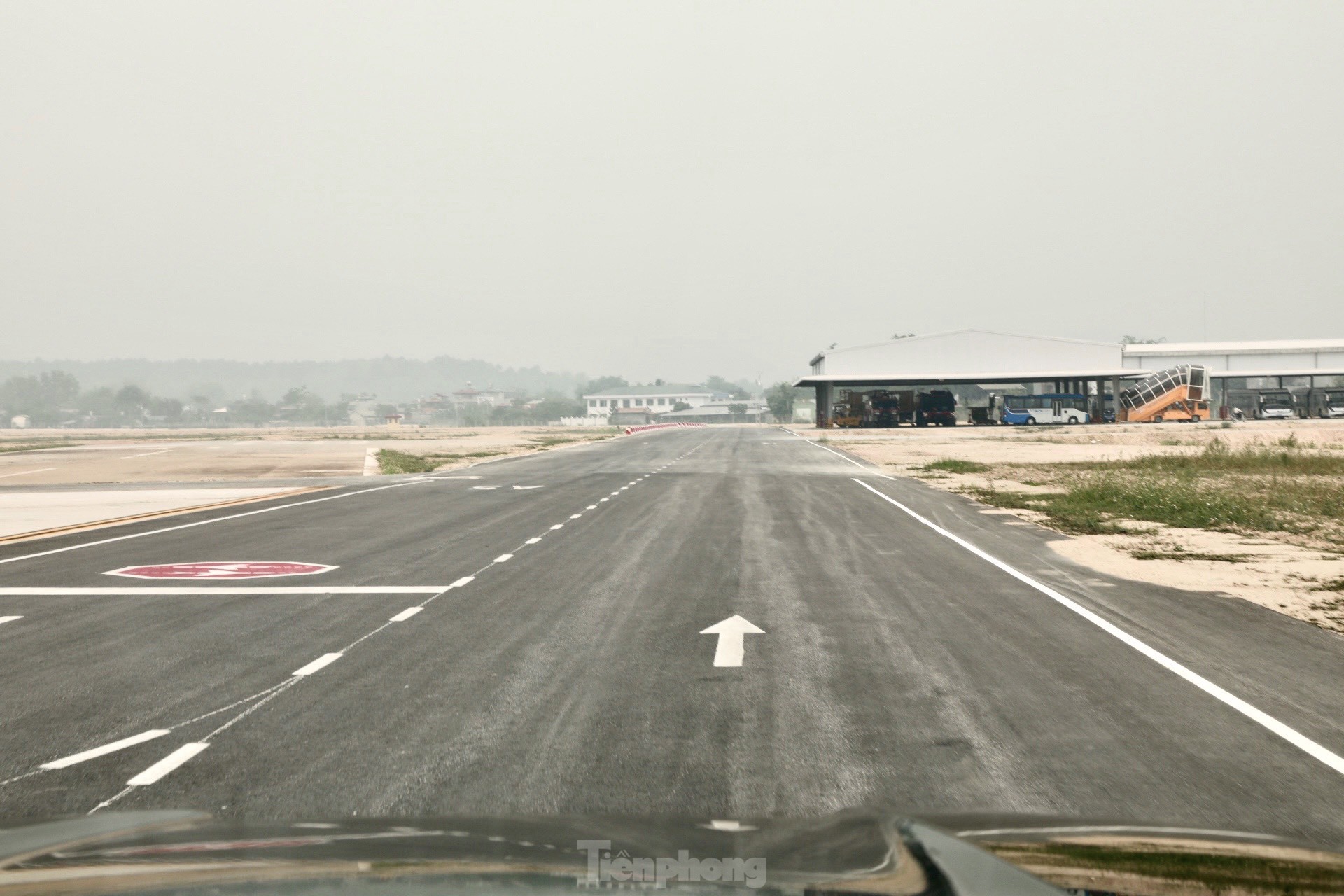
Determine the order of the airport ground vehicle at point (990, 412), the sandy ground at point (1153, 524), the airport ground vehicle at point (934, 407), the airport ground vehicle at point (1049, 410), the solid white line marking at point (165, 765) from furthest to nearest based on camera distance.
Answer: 1. the airport ground vehicle at point (990, 412)
2. the airport ground vehicle at point (1049, 410)
3. the airport ground vehicle at point (934, 407)
4. the sandy ground at point (1153, 524)
5. the solid white line marking at point (165, 765)

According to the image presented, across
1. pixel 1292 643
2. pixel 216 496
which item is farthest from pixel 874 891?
pixel 216 496

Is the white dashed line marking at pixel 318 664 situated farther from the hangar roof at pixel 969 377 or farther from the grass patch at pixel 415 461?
the hangar roof at pixel 969 377

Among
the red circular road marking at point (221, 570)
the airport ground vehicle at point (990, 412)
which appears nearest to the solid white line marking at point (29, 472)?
the red circular road marking at point (221, 570)

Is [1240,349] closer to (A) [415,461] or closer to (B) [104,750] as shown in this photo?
(A) [415,461]

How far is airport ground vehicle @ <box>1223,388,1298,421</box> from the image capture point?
321 feet

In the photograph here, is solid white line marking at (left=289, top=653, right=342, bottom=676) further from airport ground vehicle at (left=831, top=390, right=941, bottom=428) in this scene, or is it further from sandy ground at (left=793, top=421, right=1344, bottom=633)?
airport ground vehicle at (left=831, top=390, right=941, bottom=428)

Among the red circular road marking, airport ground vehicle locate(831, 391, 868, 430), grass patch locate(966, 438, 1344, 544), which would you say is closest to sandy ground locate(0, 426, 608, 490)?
the red circular road marking

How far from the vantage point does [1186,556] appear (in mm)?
14609

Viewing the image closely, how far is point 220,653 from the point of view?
28.0 ft

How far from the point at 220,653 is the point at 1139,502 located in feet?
60.7

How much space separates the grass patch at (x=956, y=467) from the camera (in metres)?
34.7

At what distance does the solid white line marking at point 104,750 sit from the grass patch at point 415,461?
102 feet

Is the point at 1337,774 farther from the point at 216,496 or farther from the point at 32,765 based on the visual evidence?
the point at 216,496

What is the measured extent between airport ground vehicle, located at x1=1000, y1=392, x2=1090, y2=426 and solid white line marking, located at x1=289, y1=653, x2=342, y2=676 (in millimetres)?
90176
